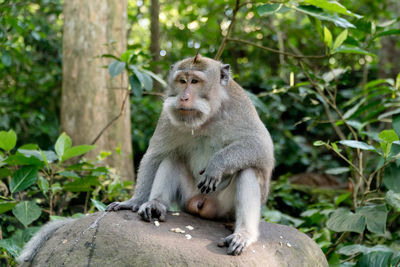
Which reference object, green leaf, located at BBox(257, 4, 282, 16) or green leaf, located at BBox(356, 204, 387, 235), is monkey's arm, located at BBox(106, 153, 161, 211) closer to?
green leaf, located at BBox(257, 4, 282, 16)

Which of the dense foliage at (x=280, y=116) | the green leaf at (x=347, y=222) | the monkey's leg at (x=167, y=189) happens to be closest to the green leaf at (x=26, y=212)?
the dense foliage at (x=280, y=116)

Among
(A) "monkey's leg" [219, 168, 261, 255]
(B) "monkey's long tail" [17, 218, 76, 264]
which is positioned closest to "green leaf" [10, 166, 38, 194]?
(B) "monkey's long tail" [17, 218, 76, 264]

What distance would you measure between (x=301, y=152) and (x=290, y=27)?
13.4 feet

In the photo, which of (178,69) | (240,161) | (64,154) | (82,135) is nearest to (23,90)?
(82,135)

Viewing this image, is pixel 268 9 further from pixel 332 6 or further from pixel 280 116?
pixel 280 116

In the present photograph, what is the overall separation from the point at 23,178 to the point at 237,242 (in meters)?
2.69

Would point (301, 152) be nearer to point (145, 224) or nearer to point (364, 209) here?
point (364, 209)

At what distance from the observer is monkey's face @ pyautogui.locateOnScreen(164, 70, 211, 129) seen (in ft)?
15.2

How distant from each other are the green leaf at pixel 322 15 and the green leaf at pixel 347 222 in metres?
2.29

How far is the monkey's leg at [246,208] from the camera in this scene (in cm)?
411

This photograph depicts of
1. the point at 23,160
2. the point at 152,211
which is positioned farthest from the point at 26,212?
the point at 152,211

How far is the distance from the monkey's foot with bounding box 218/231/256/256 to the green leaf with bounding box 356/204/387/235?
1818 mm

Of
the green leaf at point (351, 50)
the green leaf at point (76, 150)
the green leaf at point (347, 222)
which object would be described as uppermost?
the green leaf at point (351, 50)

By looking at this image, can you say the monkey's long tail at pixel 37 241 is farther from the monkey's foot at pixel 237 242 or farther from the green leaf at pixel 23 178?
the monkey's foot at pixel 237 242
